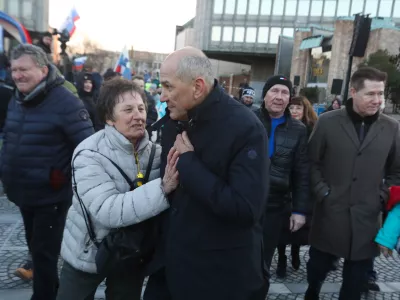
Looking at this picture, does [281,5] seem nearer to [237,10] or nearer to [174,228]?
[237,10]

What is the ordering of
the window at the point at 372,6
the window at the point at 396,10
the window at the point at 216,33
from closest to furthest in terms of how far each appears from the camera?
the window at the point at 396,10 → the window at the point at 372,6 → the window at the point at 216,33

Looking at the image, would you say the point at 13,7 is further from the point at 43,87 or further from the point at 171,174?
the point at 171,174

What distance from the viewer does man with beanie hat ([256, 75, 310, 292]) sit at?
9.87 ft

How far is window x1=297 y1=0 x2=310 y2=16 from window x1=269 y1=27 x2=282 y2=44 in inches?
116

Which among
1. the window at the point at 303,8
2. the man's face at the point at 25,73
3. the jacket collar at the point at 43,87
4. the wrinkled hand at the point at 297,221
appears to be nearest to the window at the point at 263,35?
the window at the point at 303,8

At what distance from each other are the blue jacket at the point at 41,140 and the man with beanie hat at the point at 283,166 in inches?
56.9

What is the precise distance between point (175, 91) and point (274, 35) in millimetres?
46635

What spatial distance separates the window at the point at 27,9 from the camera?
27.9 metres

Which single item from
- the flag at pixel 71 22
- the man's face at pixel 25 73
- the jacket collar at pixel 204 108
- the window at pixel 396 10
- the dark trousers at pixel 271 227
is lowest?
the dark trousers at pixel 271 227

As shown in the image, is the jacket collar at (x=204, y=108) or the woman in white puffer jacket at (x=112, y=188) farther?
the woman in white puffer jacket at (x=112, y=188)

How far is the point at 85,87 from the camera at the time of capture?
20.7ft

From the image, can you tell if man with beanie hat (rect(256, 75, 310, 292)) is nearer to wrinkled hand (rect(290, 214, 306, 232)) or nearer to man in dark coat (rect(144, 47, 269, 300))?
wrinkled hand (rect(290, 214, 306, 232))

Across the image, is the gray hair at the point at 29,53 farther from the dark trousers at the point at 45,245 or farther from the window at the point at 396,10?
the window at the point at 396,10

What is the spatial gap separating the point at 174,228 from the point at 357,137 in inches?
66.7
